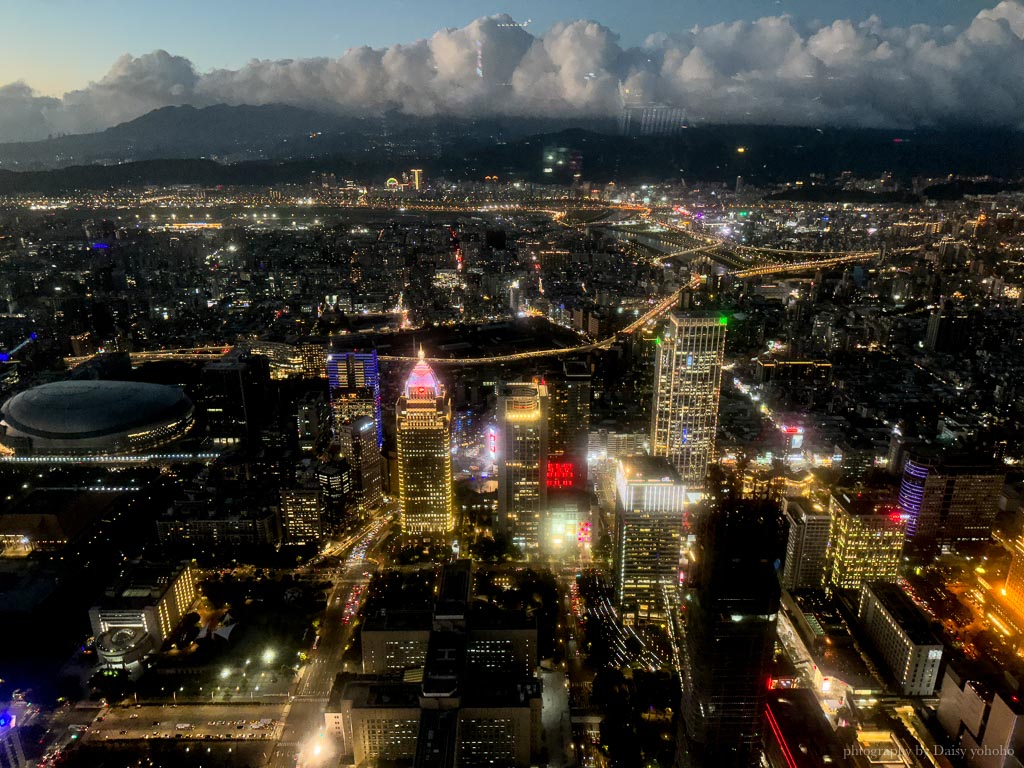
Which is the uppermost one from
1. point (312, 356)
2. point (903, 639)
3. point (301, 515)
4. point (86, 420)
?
point (312, 356)

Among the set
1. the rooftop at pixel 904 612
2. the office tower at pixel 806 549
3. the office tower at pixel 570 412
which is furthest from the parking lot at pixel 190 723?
the rooftop at pixel 904 612

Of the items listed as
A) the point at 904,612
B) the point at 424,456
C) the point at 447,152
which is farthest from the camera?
the point at 447,152

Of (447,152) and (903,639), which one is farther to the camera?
(447,152)

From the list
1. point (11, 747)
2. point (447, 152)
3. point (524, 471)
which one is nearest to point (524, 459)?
point (524, 471)

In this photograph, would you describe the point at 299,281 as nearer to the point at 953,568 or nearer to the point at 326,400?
the point at 326,400

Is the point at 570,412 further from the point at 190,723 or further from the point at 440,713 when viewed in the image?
the point at 190,723

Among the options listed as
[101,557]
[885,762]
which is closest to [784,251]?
[885,762]

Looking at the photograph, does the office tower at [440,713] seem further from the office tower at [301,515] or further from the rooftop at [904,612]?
the rooftop at [904,612]
